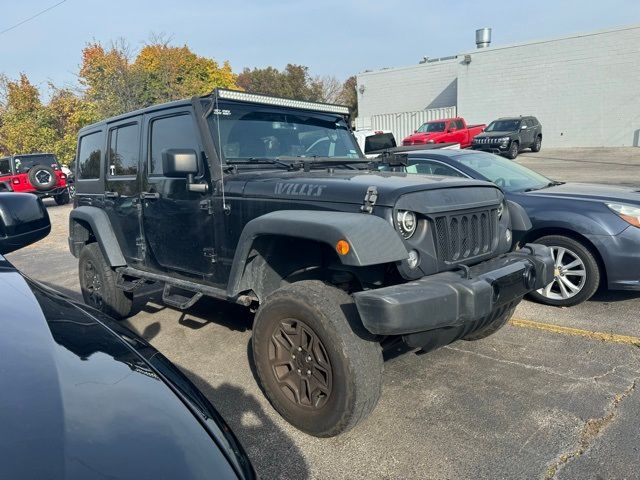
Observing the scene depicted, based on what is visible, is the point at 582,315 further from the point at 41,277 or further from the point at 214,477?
the point at 41,277

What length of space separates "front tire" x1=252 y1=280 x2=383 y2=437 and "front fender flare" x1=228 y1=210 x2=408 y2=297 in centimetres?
35

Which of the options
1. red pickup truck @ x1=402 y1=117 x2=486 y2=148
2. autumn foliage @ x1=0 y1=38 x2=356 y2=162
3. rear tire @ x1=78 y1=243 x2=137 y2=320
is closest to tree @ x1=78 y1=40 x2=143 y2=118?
autumn foliage @ x1=0 y1=38 x2=356 y2=162

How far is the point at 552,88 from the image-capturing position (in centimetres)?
2800

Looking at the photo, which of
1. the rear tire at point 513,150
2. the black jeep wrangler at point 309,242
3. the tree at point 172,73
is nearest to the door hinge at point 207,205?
the black jeep wrangler at point 309,242

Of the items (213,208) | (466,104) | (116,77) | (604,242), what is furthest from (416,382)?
(466,104)

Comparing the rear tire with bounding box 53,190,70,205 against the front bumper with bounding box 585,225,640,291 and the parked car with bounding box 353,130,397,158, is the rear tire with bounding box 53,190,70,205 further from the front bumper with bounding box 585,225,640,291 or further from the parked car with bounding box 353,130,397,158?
the front bumper with bounding box 585,225,640,291

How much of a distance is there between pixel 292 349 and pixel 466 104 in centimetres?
3107

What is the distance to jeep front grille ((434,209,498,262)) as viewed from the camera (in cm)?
315

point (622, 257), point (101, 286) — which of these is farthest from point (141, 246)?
point (622, 257)

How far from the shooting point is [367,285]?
10.7 ft

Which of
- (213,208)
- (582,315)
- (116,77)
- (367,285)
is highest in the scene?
(116,77)

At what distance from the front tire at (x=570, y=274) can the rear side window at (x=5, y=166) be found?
19.5 meters

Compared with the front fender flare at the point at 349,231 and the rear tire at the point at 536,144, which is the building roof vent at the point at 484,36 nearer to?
the rear tire at the point at 536,144

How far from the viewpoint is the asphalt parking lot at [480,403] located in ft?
9.18
